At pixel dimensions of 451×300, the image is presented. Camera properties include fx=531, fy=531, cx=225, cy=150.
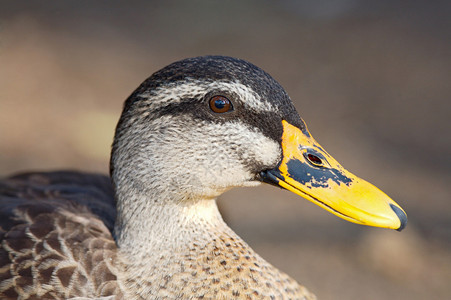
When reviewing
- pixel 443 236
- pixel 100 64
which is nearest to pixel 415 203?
pixel 443 236

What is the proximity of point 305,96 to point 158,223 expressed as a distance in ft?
12.9

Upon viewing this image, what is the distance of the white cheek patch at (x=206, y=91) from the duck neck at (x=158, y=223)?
39cm

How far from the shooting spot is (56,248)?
6.85 ft

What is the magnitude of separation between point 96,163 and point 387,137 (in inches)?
108

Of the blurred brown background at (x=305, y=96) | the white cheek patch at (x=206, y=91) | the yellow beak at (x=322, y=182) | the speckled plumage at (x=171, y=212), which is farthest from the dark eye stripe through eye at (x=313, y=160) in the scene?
the blurred brown background at (x=305, y=96)

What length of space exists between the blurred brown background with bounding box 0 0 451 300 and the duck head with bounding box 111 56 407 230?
187 cm

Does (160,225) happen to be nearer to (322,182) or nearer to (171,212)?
(171,212)

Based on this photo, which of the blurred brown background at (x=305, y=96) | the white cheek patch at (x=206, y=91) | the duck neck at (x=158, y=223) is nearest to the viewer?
the white cheek patch at (x=206, y=91)

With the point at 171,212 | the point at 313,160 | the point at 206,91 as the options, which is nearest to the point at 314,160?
the point at 313,160

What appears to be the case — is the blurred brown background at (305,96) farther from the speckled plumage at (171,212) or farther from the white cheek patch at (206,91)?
the white cheek patch at (206,91)

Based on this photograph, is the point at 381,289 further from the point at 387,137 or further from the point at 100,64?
the point at 100,64

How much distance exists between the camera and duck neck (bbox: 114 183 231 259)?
2.13 m

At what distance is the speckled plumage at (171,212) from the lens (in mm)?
1986

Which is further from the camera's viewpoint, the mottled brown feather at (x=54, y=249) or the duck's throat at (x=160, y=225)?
the duck's throat at (x=160, y=225)
